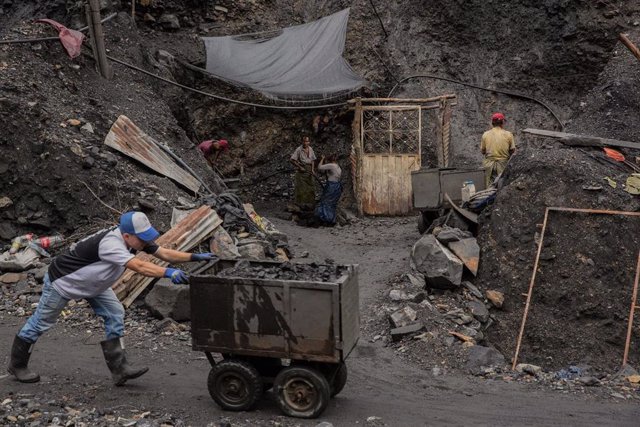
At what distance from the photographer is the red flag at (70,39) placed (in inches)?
474

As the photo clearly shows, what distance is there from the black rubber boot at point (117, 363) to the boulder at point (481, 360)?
11.9 ft

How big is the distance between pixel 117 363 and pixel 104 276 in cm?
85

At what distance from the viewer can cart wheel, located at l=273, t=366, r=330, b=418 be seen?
5527 millimetres

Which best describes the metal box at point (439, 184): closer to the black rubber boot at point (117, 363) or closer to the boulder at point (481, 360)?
the boulder at point (481, 360)

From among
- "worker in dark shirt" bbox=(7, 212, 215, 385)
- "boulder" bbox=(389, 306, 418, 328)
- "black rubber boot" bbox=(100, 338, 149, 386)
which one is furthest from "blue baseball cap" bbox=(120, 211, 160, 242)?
"boulder" bbox=(389, 306, 418, 328)

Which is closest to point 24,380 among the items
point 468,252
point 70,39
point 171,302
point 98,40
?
point 171,302

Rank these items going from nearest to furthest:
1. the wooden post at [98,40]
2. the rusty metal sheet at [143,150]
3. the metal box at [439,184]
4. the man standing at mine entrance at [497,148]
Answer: the rusty metal sheet at [143,150], the metal box at [439,184], the man standing at mine entrance at [497,148], the wooden post at [98,40]

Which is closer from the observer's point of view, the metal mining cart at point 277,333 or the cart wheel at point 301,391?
the metal mining cart at point 277,333

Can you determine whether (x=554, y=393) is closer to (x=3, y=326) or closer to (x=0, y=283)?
(x=3, y=326)

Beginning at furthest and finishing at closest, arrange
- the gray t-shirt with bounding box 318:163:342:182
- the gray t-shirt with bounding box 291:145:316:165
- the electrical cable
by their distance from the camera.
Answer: the electrical cable < the gray t-shirt with bounding box 291:145:316:165 < the gray t-shirt with bounding box 318:163:342:182

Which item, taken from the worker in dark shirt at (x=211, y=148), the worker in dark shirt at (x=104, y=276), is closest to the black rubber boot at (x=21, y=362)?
the worker in dark shirt at (x=104, y=276)

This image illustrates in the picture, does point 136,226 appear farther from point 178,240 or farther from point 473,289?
point 473,289

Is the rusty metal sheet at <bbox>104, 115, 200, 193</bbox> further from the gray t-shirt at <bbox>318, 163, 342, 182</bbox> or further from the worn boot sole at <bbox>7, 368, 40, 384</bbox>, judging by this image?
the worn boot sole at <bbox>7, 368, 40, 384</bbox>

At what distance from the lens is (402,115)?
17.1 m
